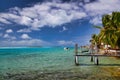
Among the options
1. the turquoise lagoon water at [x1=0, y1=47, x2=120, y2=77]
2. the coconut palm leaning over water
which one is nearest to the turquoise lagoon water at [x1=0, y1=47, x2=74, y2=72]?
the turquoise lagoon water at [x1=0, y1=47, x2=120, y2=77]

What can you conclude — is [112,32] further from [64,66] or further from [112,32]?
[64,66]

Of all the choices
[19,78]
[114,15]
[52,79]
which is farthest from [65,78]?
[114,15]

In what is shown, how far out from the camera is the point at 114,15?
45656 millimetres

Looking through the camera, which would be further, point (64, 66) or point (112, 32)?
point (112, 32)

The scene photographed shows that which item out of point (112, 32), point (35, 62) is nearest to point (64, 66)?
point (35, 62)

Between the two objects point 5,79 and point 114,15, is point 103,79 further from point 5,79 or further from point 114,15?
point 114,15

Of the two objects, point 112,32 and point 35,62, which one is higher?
point 112,32

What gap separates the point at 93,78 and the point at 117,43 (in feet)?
80.3

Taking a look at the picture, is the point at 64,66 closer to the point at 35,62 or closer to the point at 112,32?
the point at 35,62

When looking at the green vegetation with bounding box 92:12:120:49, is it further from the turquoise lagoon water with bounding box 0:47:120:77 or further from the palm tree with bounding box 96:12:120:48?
the turquoise lagoon water with bounding box 0:47:120:77

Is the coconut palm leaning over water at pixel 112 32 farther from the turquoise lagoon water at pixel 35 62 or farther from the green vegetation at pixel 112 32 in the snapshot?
the turquoise lagoon water at pixel 35 62

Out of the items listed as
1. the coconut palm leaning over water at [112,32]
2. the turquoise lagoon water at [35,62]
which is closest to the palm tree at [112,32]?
the coconut palm leaning over water at [112,32]

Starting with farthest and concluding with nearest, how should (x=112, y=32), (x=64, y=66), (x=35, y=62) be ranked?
(x=112, y=32), (x=35, y=62), (x=64, y=66)

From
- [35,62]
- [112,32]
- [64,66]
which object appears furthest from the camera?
[112,32]
